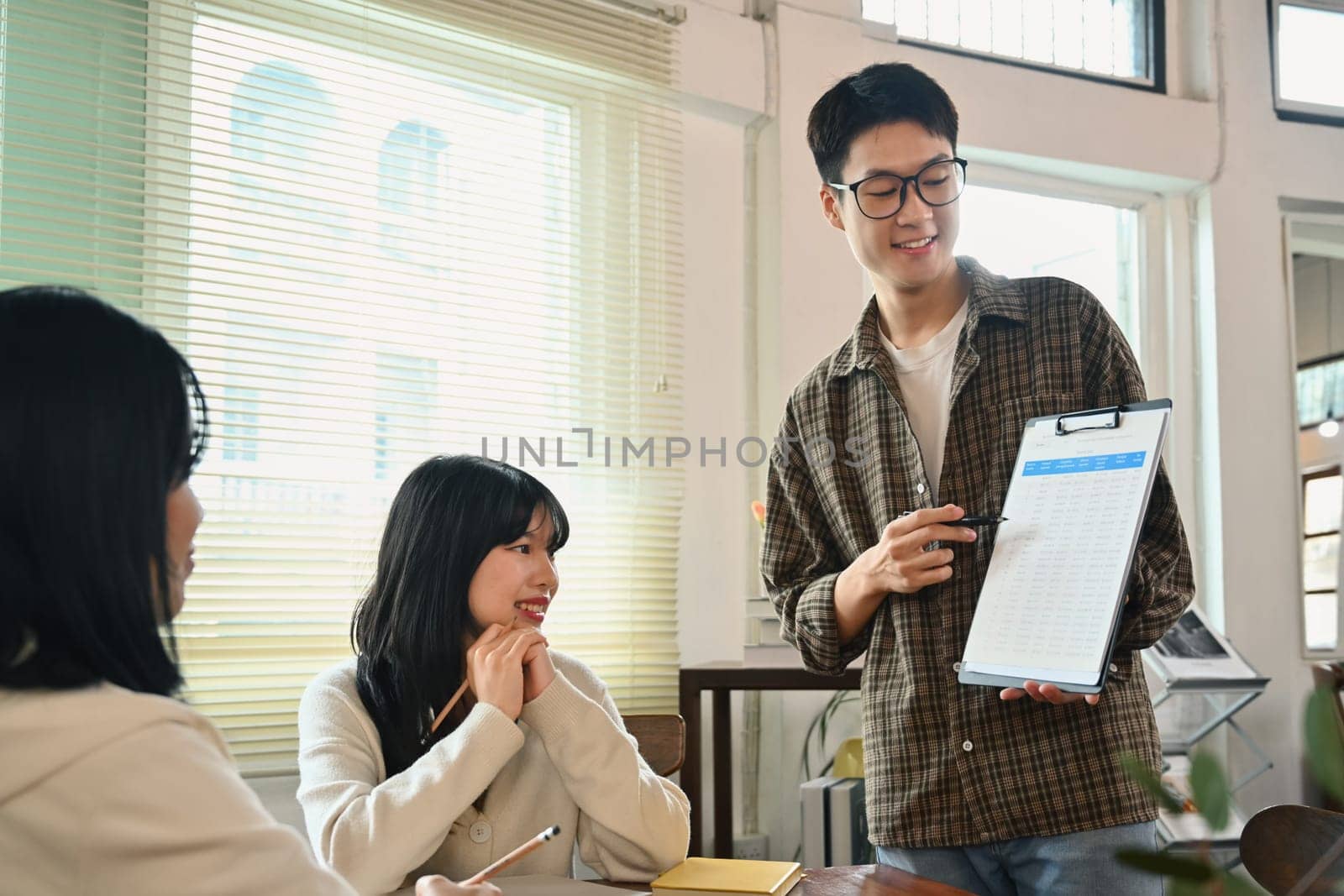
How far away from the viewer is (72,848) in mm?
673

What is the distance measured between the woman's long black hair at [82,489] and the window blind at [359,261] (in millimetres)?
1696

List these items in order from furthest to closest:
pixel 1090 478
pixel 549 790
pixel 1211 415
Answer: pixel 1211 415 → pixel 549 790 → pixel 1090 478

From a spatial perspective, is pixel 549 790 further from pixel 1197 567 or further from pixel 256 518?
pixel 1197 567

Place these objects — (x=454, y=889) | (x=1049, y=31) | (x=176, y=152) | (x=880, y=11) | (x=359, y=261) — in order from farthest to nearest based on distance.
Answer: (x=1049, y=31), (x=880, y=11), (x=359, y=261), (x=176, y=152), (x=454, y=889)

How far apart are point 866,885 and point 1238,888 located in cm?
100

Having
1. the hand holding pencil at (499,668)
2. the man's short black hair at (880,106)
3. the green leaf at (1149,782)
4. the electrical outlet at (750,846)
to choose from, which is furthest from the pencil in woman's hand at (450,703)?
the electrical outlet at (750,846)

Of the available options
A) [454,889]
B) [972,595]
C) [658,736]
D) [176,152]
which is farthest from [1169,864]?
[176,152]

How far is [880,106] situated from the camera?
155 cm

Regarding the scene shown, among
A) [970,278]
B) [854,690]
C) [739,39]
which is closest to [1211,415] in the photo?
[854,690]

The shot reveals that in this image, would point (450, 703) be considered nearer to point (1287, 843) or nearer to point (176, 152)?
point (1287, 843)

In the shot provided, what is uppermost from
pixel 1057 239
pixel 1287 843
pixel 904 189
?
pixel 1057 239

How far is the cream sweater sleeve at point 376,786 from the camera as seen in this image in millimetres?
1309

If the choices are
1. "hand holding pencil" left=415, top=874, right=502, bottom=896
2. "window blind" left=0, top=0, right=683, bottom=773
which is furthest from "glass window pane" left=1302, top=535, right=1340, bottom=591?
"hand holding pencil" left=415, top=874, right=502, bottom=896

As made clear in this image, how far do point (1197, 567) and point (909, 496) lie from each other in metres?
2.88
